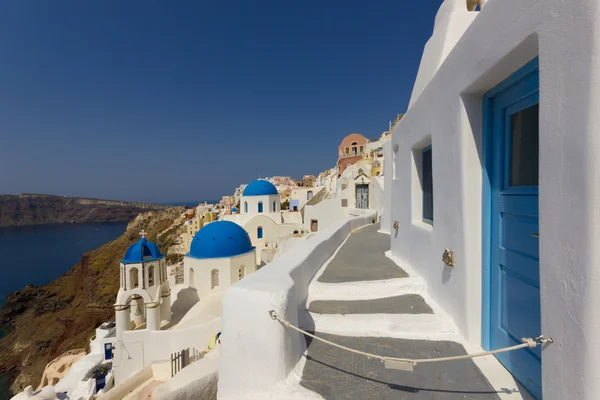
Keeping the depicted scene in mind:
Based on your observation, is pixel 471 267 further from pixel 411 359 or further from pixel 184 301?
pixel 184 301

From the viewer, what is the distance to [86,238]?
256ft

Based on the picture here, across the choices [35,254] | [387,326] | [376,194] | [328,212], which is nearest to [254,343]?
[387,326]

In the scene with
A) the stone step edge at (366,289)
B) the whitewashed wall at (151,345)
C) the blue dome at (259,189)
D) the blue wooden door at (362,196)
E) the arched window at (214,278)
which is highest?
the blue dome at (259,189)

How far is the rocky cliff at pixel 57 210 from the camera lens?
102m

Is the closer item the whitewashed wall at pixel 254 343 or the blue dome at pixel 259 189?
the whitewashed wall at pixel 254 343

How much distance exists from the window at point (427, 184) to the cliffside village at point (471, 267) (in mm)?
33

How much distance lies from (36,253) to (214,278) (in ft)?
226

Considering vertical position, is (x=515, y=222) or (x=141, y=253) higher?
(x=515, y=222)

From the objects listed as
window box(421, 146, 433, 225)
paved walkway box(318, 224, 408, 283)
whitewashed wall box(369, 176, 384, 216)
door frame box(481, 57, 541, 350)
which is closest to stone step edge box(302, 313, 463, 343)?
door frame box(481, 57, 541, 350)

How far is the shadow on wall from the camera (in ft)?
39.2

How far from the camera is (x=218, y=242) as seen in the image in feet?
42.5

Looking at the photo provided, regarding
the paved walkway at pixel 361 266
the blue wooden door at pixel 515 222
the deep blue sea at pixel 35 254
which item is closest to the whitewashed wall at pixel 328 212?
the paved walkway at pixel 361 266

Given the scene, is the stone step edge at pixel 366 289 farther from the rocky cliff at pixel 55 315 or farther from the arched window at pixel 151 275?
the rocky cliff at pixel 55 315

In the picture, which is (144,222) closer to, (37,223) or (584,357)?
(584,357)
